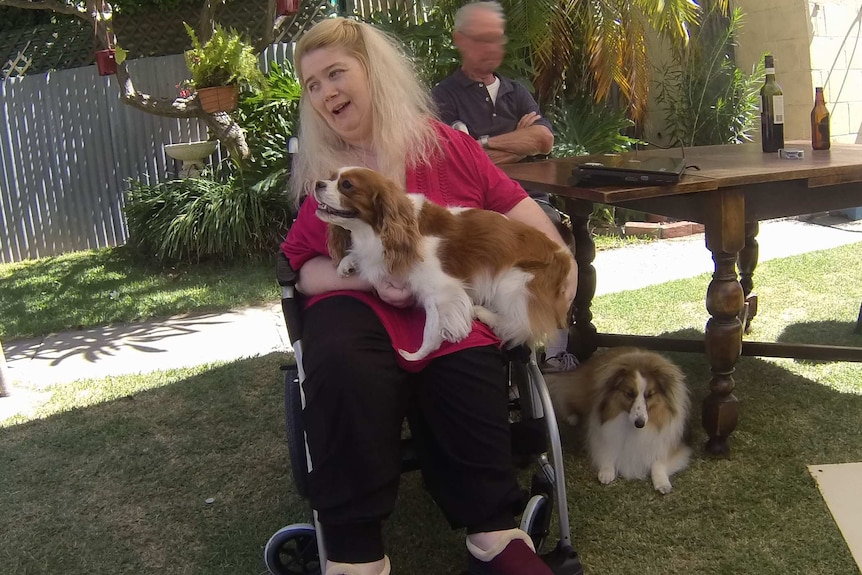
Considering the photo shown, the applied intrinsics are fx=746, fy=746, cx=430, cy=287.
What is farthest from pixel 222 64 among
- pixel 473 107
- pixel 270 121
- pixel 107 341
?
pixel 473 107

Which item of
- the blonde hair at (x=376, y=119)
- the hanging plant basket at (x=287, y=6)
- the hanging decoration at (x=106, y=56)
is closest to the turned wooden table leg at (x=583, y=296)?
the blonde hair at (x=376, y=119)

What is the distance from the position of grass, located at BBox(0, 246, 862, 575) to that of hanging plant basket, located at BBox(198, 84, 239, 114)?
3.48 meters

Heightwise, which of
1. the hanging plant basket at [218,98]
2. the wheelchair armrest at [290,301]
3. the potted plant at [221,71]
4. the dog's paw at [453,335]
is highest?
the potted plant at [221,71]

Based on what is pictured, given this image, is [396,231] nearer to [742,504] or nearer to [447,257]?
[447,257]

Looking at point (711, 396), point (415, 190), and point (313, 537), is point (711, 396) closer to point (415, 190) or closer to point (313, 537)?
point (415, 190)

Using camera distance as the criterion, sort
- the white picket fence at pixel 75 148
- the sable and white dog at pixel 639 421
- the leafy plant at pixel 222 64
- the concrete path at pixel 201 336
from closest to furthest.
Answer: the sable and white dog at pixel 639 421, the concrete path at pixel 201 336, the leafy plant at pixel 222 64, the white picket fence at pixel 75 148

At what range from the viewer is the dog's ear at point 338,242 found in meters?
2.10

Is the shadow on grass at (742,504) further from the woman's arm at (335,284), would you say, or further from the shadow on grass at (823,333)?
the woman's arm at (335,284)

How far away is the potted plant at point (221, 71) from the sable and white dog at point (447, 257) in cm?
515

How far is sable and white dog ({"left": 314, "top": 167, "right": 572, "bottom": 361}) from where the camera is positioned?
1.95 meters

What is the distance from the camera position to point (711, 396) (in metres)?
2.79

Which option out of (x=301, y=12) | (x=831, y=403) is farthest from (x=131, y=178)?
(x=831, y=403)

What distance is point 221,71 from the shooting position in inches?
266

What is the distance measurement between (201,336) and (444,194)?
120 inches
